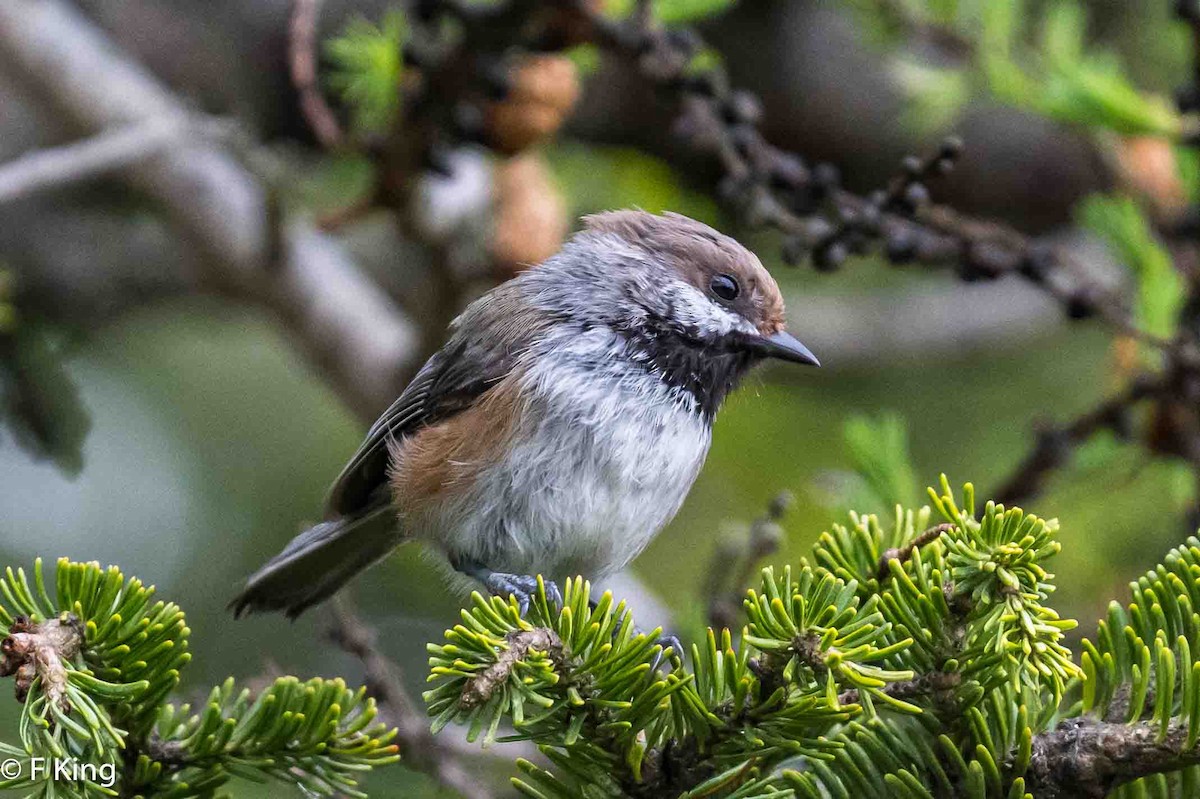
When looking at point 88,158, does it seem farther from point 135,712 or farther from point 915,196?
point 915,196

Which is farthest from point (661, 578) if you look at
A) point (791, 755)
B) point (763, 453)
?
point (791, 755)

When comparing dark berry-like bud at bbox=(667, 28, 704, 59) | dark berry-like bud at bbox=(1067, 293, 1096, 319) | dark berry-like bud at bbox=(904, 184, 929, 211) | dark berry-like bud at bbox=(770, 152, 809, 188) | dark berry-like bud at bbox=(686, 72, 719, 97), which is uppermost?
dark berry-like bud at bbox=(667, 28, 704, 59)

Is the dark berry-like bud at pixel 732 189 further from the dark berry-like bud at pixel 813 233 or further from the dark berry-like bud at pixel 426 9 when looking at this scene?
the dark berry-like bud at pixel 426 9

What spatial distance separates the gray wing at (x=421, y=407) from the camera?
9.36ft

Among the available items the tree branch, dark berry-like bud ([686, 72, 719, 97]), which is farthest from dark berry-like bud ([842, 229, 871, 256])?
the tree branch

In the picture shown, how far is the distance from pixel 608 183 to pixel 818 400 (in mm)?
1426

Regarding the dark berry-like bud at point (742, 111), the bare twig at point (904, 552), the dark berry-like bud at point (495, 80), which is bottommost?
the bare twig at point (904, 552)

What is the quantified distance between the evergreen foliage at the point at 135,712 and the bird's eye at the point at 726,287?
147cm

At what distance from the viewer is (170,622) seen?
1.61 m

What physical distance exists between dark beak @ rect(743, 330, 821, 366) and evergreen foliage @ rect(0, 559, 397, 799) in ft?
4.63

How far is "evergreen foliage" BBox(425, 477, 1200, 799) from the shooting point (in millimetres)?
1480

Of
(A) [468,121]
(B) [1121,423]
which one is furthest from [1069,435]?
(A) [468,121]

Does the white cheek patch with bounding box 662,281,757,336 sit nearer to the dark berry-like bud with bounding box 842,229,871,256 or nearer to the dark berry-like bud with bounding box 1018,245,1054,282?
the dark berry-like bud with bounding box 842,229,871,256

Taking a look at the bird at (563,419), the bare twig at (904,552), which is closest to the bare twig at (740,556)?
the bird at (563,419)
